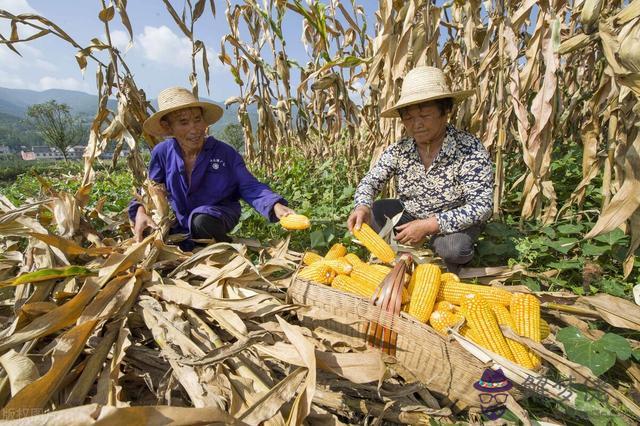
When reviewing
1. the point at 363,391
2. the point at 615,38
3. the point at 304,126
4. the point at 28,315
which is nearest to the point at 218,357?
the point at 363,391

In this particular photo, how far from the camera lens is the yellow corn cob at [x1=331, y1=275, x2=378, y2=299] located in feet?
6.03

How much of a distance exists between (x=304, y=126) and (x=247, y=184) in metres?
3.78

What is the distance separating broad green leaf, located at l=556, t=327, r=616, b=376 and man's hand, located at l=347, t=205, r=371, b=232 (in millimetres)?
1282

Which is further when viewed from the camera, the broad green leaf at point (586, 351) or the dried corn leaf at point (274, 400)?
the broad green leaf at point (586, 351)

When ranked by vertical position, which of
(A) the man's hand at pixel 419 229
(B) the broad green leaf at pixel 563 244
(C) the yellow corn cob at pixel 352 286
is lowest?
(B) the broad green leaf at pixel 563 244

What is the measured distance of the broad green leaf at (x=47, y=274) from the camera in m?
1.79

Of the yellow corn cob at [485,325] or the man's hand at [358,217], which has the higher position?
the man's hand at [358,217]

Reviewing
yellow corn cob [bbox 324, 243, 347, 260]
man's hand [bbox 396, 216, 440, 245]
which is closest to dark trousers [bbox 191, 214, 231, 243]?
yellow corn cob [bbox 324, 243, 347, 260]

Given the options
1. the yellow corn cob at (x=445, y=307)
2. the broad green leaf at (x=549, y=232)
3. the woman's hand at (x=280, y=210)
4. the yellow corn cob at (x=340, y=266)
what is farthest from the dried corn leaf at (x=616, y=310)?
the woman's hand at (x=280, y=210)

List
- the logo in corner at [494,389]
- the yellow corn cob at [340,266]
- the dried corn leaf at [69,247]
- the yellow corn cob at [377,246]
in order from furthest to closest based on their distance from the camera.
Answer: the yellow corn cob at [377,246], the dried corn leaf at [69,247], the yellow corn cob at [340,266], the logo in corner at [494,389]

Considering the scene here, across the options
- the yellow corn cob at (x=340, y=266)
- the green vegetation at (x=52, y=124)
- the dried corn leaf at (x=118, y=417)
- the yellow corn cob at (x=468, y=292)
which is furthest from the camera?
the green vegetation at (x=52, y=124)

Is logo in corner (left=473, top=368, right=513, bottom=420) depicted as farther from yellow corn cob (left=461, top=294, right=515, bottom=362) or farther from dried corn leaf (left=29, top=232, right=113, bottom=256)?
dried corn leaf (left=29, top=232, right=113, bottom=256)

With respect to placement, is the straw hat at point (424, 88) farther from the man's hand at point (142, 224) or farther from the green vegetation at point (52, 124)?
the green vegetation at point (52, 124)

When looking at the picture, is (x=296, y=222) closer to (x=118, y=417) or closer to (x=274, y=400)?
(x=274, y=400)
